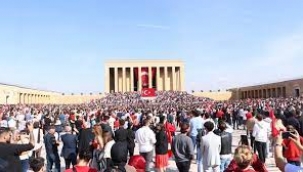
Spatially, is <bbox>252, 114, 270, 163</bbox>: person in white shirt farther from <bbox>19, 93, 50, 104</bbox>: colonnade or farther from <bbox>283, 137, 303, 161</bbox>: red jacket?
<bbox>19, 93, 50, 104</bbox>: colonnade

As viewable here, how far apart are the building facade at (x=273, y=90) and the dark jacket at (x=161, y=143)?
51.8m

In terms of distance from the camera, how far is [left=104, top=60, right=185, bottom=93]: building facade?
270ft

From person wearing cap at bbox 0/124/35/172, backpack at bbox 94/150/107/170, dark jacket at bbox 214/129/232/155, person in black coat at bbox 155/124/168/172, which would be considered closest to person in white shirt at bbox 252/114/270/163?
dark jacket at bbox 214/129/232/155

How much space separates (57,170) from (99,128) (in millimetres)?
3400

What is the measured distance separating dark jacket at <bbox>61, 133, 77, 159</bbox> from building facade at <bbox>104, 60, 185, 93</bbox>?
72.7 metres

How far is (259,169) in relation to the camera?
15.6ft

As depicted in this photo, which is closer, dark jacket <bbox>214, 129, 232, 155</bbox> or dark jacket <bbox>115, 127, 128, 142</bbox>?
dark jacket <bbox>214, 129, 232, 155</bbox>

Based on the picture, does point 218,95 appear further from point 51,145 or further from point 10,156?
point 10,156

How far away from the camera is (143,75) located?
82.9 m

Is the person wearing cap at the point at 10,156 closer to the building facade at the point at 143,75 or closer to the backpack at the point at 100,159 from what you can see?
the backpack at the point at 100,159

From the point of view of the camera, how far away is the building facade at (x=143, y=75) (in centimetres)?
8244

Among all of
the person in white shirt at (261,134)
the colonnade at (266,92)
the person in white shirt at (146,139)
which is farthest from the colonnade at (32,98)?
the person in white shirt at (146,139)

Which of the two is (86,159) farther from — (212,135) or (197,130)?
(197,130)

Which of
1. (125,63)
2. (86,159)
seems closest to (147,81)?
(125,63)
